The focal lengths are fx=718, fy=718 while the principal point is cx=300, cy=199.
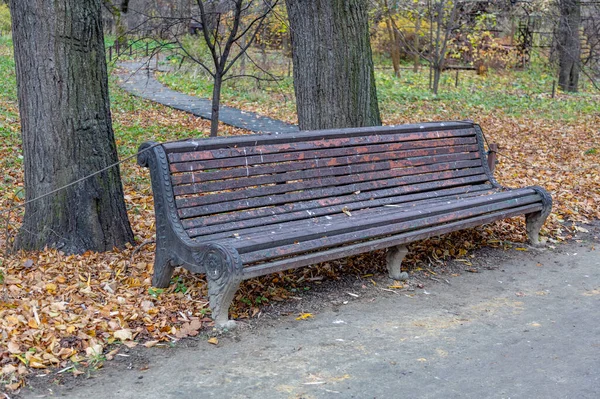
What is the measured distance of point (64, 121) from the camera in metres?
5.38

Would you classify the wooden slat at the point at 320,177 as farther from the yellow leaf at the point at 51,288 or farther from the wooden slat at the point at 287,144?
the yellow leaf at the point at 51,288

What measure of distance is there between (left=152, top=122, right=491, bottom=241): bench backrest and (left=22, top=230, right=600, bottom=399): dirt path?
747 mm

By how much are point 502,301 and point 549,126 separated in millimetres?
10459

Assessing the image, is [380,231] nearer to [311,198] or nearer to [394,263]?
[394,263]

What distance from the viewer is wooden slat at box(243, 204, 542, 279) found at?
4.52m

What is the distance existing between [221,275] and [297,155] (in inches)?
57.9

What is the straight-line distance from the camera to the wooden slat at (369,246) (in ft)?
14.8

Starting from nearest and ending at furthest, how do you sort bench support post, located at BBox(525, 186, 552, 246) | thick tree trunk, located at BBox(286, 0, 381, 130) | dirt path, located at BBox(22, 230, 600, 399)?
dirt path, located at BBox(22, 230, 600, 399) → bench support post, located at BBox(525, 186, 552, 246) → thick tree trunk, located at BBox(286, 0, 381, 130)

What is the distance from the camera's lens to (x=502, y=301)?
Result: 5.23 meters

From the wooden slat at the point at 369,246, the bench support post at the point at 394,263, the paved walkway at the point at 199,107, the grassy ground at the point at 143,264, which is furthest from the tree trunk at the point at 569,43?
the bench support post at the point at 394,263

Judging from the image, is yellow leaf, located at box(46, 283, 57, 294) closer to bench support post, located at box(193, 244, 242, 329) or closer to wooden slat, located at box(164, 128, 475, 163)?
bench support post, located at box(193, 244, 242, 329)

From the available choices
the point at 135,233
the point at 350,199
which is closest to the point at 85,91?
the point at 135,233

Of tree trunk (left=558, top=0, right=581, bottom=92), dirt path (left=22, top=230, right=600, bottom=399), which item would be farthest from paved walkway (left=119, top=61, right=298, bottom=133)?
tree trunk (left=558, top=0, right=581, bottom=92)

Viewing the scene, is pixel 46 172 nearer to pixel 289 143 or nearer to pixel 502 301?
pixel 289 143
